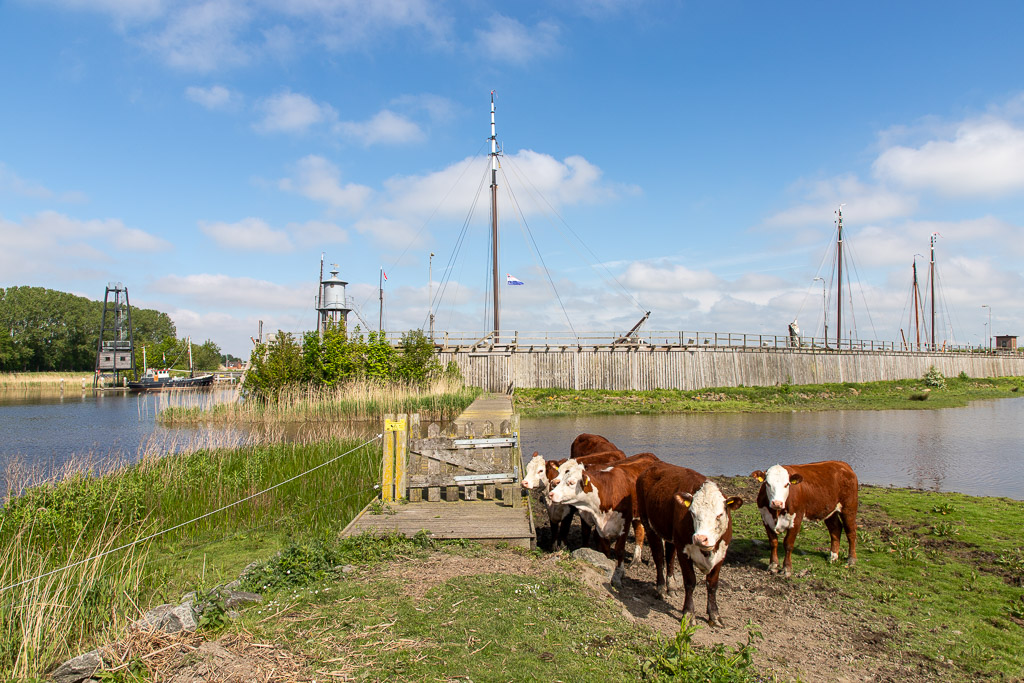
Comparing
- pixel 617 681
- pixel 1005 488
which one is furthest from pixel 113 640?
pixel 1005 488

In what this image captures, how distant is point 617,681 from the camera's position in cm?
436

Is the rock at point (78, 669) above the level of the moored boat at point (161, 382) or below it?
below

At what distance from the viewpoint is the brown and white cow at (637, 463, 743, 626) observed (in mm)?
5727

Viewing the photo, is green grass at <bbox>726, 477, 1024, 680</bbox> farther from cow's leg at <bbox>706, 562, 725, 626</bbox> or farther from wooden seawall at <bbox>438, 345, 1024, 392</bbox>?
wooden seawall at <bbox>438, 345, 1024, 392</bbox>

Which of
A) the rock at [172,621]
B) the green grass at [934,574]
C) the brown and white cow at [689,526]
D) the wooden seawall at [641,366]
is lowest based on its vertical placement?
the green grass at [934,574]

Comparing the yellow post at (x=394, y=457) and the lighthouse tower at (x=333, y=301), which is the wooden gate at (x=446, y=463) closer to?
the yellow post at (x=394, y=457)

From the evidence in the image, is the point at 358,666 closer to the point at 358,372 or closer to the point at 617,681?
the point at 617,681

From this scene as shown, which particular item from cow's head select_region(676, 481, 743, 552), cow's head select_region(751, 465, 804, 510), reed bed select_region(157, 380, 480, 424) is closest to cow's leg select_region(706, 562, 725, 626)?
cow's head select_region(676, 481, 743, 552)

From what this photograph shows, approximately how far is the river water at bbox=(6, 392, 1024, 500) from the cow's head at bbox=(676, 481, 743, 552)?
9.83m

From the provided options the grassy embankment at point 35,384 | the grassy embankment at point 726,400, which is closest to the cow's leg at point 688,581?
the grassy embankment at point 726,400

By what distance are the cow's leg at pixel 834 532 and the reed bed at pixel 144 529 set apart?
661 centimetres

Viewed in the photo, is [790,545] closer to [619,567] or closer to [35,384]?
[619,567]

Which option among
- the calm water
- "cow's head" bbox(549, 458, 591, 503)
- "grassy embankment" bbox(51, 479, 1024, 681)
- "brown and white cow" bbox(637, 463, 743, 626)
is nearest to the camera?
"grassy embankment" bbox(51, 479, 1024, 681)

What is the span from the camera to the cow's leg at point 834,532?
807cm
